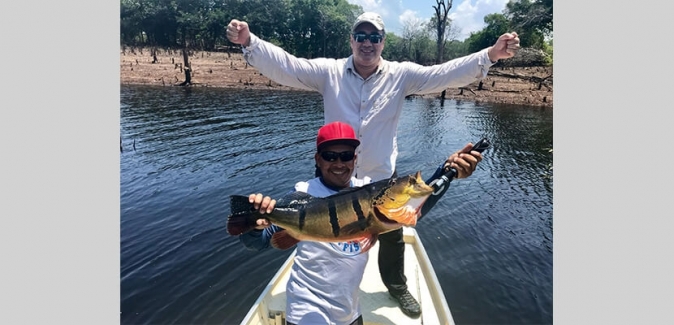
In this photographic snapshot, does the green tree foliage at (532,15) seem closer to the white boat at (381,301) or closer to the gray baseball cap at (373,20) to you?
the white boat at (381,301)

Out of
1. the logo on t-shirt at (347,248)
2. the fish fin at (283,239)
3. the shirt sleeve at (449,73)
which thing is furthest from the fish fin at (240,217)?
the shirt sleeve at (449,73)

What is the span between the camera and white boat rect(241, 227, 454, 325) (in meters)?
4.82

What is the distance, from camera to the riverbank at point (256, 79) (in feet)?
125

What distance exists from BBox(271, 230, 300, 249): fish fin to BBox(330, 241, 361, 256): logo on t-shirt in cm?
41

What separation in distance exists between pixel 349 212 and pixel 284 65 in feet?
5.61

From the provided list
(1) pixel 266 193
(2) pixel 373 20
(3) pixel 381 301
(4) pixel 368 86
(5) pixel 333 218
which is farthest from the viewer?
(1) pixel 266 193

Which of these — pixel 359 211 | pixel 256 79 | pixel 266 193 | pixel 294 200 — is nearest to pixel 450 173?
pixel 359 211

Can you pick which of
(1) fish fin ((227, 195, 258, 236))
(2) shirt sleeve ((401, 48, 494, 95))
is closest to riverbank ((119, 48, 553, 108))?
(2) shirt sleeve ((401, 48, 494, 95))

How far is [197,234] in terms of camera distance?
419 inches

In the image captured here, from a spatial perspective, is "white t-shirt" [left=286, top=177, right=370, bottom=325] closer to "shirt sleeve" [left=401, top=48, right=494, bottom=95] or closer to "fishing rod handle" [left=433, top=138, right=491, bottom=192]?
"fishing rod handle" [left=433, top=138, right=491, bottom=192]

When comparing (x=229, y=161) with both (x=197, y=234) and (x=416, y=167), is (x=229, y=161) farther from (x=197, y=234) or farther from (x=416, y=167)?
(x=416, y=167)

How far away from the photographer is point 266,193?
13812 mm

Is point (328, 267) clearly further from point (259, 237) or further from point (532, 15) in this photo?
point (532, 15)

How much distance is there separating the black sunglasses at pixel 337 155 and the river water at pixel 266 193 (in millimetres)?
5574
